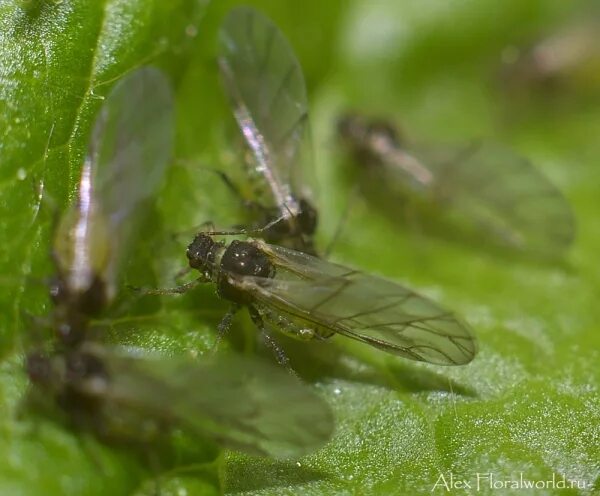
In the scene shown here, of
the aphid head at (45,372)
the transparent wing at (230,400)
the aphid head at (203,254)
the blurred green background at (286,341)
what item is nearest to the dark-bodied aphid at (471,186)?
the blurred green background at (286,341)

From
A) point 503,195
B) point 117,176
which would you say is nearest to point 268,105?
point 117,176

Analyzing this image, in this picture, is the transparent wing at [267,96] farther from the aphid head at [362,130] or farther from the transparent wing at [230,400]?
the transparent wing at [230,400]

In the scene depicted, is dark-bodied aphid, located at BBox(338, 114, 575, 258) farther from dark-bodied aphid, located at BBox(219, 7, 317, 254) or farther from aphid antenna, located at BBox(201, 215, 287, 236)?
aphid antenna, located at BBox(201, 215, 287, 236)

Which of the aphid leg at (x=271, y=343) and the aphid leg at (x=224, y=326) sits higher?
the aphid leg at (x=224, y=326)

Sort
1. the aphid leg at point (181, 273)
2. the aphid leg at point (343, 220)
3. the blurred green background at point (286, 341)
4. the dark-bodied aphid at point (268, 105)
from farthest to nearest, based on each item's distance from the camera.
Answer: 1. the aphid leg at point (343, 220)
2. the dark-bodied aphid at point (268, 105)
3. the aphid leg at point (181, 273)
4. the blurred green background at point (286, 341)

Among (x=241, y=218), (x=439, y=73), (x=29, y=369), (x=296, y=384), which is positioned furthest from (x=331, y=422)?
(x=439, y=73)

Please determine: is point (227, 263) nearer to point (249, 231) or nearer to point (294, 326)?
point (249, 231)
